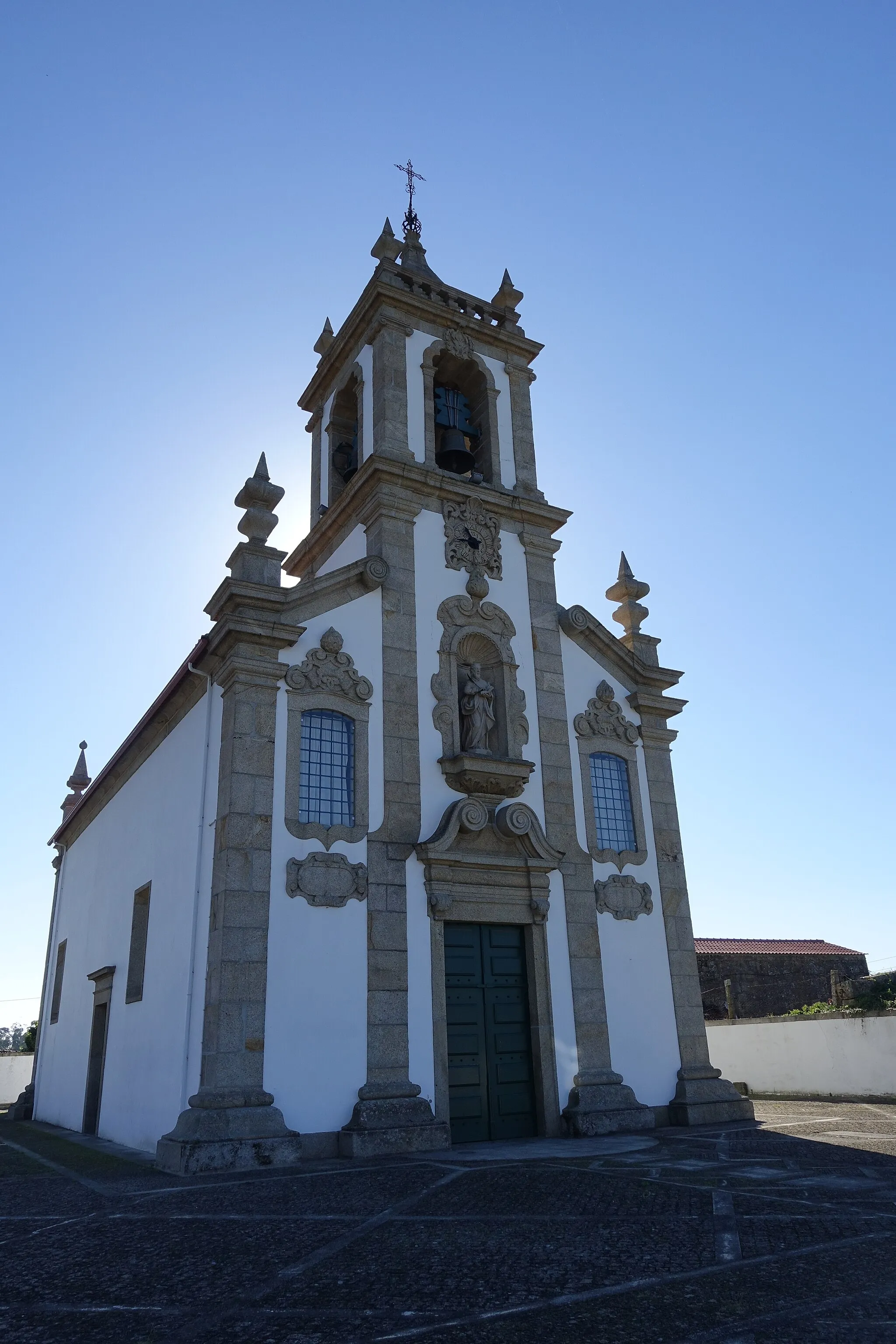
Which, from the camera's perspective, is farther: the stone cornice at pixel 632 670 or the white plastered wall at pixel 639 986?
the stone cornice at pixel 632 670

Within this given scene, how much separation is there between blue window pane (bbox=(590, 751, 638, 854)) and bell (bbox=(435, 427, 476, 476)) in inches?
182

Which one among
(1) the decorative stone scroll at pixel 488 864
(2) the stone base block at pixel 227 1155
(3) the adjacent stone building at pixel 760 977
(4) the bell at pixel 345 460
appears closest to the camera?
(2) the stone base block at pixel 227 1155

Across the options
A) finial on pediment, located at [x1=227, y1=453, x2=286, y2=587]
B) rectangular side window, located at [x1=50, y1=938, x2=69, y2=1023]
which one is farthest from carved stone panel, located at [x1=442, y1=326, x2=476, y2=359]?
rectangular side window, located at [x1=50, y1=938, x2=69, y2=1023]

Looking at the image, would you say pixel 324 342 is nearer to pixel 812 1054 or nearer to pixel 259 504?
pixel 259 504

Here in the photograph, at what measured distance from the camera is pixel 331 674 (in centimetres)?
1112

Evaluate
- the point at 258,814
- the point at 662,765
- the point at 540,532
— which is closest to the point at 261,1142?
the point at 258,814

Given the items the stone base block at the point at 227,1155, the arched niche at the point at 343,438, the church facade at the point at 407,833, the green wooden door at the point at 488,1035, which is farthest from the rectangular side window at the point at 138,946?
the arched niche at the point at 343,438

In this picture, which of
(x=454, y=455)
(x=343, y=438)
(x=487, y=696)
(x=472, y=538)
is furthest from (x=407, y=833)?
(x=343, y=438)

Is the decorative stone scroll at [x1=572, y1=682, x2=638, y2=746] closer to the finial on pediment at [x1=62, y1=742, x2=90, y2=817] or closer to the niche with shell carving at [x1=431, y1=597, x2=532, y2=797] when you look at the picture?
the niche with shell carving at [x1=431, y1=597, x2=532, y2=797]

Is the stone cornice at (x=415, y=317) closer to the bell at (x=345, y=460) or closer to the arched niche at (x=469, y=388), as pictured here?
the arched niche at (x=469, y=388)

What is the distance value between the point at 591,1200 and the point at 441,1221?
1.16 meters

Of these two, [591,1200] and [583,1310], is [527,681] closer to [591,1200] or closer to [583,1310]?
[591,1200]

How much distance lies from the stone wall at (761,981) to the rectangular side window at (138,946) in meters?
14.3

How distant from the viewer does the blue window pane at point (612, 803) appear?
1279cm
